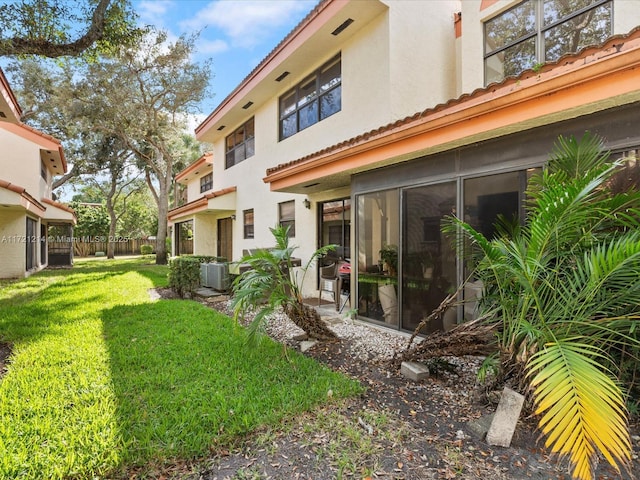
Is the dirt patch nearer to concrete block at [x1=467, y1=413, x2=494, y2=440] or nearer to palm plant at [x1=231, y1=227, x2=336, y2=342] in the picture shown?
concrete block at [x1=467, y1=413, x2=494, y2=440]

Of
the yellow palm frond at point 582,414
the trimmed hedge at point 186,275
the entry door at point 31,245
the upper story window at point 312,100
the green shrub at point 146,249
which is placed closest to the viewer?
the yellow palm frond at point 582,414

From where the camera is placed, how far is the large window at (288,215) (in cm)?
1055

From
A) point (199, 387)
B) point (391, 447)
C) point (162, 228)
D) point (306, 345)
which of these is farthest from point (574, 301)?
point (162, 228)

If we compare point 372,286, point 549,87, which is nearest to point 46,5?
point 372,286

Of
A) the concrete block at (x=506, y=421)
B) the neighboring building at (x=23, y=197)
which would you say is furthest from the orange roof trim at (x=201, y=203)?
the concrete block at (x=506, y=421)

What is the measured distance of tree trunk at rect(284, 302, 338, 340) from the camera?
5.00 m

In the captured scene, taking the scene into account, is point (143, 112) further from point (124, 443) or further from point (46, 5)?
point (124, 443)

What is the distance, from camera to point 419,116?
4.84m

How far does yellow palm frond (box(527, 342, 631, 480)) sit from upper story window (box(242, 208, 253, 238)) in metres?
11.8

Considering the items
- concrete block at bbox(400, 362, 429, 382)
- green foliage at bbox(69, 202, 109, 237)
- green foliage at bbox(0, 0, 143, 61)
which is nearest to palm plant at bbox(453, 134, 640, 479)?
concrete block at bbox(400, 362, 429, 382)

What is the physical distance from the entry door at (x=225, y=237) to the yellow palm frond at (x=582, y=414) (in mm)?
14343

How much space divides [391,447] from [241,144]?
1327cm

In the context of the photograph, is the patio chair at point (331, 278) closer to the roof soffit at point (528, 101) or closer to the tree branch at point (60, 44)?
the roof soffit at point (528, 101)

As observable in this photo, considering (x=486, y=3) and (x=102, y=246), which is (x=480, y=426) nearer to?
(x=486, y=3)
